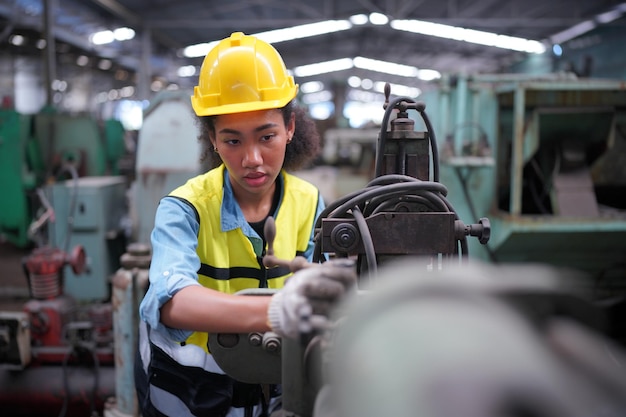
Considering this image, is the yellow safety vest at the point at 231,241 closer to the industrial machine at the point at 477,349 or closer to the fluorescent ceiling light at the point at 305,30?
the industrial machine at the point at 477,349

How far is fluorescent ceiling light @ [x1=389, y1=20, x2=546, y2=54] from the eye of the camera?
28.1ft

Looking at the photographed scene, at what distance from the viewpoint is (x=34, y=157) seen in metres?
3.87

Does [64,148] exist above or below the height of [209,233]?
above

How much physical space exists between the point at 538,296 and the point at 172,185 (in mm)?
2315

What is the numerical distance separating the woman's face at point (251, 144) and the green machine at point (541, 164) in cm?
162

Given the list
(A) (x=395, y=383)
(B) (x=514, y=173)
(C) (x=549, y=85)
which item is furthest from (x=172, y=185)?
(A) (x=395, y=383)

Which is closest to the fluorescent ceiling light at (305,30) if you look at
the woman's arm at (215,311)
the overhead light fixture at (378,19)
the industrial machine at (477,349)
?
the overhead light fixture at (378,19)

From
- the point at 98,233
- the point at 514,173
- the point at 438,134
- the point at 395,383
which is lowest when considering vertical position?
the point at 98,233

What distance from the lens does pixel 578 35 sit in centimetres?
840

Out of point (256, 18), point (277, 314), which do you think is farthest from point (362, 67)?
point (277, 314)

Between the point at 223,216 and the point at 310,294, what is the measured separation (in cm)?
63

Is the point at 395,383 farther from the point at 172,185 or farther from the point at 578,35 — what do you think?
the point at 578,35

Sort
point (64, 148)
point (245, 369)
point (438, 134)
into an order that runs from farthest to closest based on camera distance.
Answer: point (64, 148) → point (438, 134) → point (245, 369)

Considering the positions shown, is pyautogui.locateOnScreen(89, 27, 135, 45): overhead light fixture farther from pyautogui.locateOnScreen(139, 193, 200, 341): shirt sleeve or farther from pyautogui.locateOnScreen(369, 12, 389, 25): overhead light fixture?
pyautogui.locateOnScreen(139, 193, 200, 341): shirt sleeve
